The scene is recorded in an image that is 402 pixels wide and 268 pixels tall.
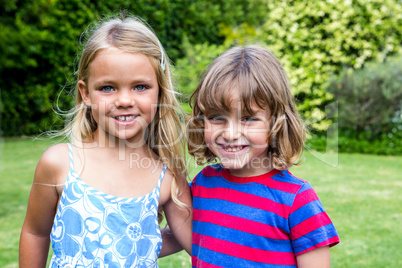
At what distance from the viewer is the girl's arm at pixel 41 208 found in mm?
1880

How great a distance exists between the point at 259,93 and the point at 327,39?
28.4 feet

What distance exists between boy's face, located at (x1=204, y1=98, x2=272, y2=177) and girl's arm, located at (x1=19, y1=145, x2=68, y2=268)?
68 cm

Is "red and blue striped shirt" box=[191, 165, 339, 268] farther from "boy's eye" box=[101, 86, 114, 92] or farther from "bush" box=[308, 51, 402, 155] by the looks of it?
"bush" box=[308, 51, 402, 155]

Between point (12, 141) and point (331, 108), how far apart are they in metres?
7.37

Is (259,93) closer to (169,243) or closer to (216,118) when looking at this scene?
(216,118)

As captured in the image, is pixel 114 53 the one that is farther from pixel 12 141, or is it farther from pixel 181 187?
pixel 12 141

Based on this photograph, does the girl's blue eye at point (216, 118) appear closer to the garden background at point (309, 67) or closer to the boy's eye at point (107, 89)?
the boy's eye at point (107, 89)

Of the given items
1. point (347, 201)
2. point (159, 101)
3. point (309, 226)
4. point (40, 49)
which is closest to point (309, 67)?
point (347, 201)

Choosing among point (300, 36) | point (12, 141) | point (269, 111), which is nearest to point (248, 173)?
point (269, 111)

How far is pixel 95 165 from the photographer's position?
195 cm

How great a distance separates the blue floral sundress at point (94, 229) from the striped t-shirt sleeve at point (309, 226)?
68cm

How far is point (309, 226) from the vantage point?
1.65 metres

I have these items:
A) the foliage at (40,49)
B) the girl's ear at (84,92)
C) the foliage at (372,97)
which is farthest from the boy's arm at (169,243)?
the foliage at (40,49)

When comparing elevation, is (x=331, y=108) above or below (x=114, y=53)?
below
